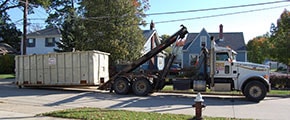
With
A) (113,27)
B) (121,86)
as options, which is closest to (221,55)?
(121,86)

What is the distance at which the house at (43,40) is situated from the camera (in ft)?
143

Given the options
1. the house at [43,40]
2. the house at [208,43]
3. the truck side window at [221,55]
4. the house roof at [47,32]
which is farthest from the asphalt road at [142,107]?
the house roof at [47,32]

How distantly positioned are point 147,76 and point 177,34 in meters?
2.79

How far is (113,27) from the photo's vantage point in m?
28.1

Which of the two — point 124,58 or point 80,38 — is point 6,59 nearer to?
point 80,38

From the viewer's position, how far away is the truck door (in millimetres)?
15328

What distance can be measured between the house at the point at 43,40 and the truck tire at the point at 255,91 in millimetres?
33320

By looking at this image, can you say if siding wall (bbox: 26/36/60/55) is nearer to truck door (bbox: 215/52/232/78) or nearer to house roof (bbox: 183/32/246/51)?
house roof (bbox: 183/32/246/51)

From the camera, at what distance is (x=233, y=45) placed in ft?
139

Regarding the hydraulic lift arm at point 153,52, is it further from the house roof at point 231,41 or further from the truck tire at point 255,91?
the house roof at point 231,41

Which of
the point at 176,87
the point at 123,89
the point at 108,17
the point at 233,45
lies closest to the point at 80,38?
the point at 108,17

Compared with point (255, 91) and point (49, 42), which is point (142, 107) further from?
point (49, 42)

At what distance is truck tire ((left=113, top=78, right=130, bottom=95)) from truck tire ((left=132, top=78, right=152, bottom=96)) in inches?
15.3

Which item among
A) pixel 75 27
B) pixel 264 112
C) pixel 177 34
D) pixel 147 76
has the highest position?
pixel 75 27
